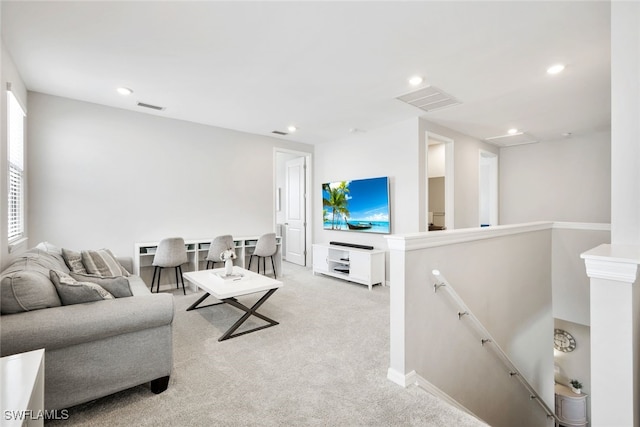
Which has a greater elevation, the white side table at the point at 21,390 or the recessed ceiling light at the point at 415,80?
the recessed ceiling light at the point at 415,80

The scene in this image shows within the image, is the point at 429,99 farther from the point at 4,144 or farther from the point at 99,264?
the point at 4,144

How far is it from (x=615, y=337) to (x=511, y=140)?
18.3 ft

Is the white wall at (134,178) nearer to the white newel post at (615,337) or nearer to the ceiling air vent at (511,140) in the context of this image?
the ceiling air vent at (511,140)

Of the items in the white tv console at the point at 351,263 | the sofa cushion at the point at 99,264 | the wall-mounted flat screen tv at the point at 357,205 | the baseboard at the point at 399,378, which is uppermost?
the wall-mounted flat screen tv at the point at 357,205

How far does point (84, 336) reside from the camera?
1.75 metres

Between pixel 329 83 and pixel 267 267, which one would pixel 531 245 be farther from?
pixel 267 267

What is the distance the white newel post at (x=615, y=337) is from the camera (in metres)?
1.45

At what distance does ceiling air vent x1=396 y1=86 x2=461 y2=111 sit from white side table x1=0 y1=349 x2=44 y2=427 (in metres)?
3.91

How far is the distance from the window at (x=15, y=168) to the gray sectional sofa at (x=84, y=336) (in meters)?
1.52

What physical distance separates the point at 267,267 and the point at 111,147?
320 centimetres

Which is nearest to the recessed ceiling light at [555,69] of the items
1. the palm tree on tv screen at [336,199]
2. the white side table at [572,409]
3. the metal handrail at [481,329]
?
the metal handrail at [481,329]

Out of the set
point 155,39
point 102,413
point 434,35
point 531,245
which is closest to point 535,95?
point 531,245

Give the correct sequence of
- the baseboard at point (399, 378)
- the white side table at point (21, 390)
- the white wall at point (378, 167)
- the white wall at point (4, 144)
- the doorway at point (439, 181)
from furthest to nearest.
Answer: the doorway at point (439, 181)
the white wall at point (378, 167)
the white wall at point (4, 144)
the baseboard at point (399, 378)
the white side table at point (21, 390)

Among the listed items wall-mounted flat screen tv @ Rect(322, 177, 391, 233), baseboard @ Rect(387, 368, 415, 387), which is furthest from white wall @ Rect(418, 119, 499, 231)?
baseboard @ Rect(387, 368, 415, 387)
